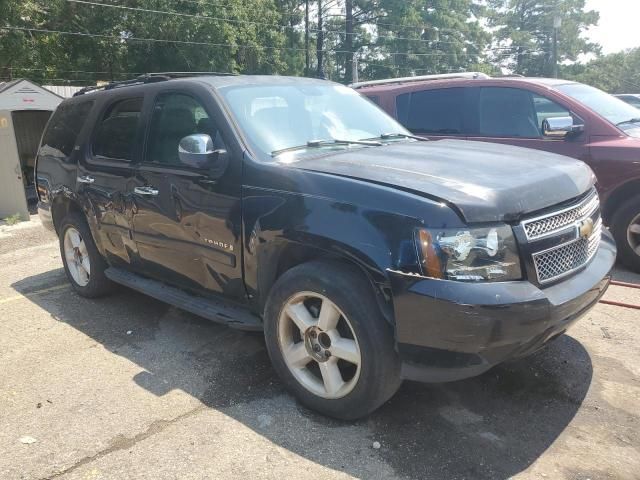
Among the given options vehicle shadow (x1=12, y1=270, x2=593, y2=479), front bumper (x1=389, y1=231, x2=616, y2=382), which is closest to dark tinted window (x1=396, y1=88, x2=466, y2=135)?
vehicle shadow (x1=12, y1=270, x2=593, y2=479)

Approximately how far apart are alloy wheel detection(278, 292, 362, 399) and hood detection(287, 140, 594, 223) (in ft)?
2.47

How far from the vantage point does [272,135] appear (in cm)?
353

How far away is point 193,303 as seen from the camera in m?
3.88

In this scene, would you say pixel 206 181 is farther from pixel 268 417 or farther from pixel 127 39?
pixel 127 39

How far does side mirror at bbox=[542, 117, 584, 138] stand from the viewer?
215 inches

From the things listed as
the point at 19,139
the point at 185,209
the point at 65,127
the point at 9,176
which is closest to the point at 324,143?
the point at 185,209

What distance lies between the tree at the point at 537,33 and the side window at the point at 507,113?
5436cm

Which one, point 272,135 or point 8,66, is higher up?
point 8,66

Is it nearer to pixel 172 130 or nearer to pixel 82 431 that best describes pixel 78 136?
pixel 172 130

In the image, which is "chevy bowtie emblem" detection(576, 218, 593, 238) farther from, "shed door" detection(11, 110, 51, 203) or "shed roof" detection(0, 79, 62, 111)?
"shed door" detection(11, 110, 51, 203)

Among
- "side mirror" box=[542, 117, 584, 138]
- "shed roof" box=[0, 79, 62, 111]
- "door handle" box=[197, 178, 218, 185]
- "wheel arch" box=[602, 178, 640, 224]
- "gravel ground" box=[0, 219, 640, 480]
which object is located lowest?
"gravel ground" box=[0, 219, 640, 480]

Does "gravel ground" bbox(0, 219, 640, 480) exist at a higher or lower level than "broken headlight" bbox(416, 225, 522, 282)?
lower

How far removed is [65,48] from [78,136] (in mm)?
24412

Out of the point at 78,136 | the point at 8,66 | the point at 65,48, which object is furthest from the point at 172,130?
the point at 65,48
